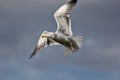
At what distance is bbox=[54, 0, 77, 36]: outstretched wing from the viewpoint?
1480cm

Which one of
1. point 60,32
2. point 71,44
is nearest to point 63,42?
point 71,44

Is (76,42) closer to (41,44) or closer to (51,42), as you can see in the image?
(51,42)

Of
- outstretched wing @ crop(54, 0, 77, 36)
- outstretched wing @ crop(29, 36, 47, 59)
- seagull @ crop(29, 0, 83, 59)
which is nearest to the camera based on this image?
seagull @ crop(29, 0, 83, 59)

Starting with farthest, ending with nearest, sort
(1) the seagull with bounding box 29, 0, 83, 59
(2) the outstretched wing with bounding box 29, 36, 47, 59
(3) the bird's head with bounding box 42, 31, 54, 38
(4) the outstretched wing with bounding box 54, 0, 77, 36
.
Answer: (4) the outstretched wing with bounding box 54, 0, 77, 36 → (2) the outstretched wing with bounding box 29, 36, 47, 59 → (3) the bird's head with bounding box 42, 31, 54, 38 → (1) the seagull with bounding box 29, 0, 83, 59

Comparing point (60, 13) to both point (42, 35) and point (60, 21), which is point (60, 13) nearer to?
point (60, 21)

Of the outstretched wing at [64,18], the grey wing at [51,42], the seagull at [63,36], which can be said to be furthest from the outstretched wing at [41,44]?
the outstretched wing at [64,18]

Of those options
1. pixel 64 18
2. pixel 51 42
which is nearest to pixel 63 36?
pixel 51 42

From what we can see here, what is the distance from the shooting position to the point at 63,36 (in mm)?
13672

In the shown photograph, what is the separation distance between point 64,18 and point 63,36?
84.1 inches

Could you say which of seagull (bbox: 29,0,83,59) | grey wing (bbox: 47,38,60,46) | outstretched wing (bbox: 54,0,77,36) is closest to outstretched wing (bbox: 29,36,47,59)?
seagull (bbox: 29,0,83,59)

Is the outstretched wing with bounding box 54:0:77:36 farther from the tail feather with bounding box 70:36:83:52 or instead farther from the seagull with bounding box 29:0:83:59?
the tail feather with bounding box 70:36:83:52

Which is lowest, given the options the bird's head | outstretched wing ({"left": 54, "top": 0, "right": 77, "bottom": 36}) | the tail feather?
the tail feather

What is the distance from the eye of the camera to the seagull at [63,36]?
44.1 feet

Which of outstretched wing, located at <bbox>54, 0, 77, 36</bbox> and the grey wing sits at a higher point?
outstretched wing, located at <bbox>54, 0, 77, 36</bbox>
